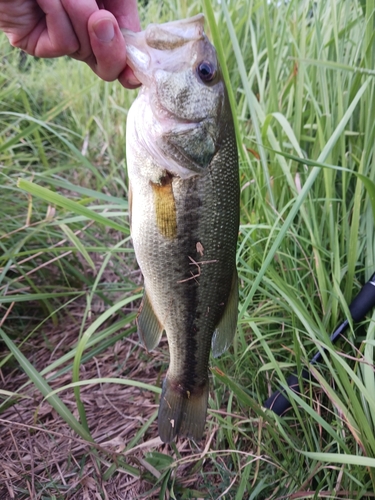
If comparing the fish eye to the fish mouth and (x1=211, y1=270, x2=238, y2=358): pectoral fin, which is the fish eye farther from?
(x1=211, y1=270, x2=238, y2=358): pectoral fin

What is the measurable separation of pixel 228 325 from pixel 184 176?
1.58 ft

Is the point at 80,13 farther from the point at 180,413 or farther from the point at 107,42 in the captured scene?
the point at 180,413

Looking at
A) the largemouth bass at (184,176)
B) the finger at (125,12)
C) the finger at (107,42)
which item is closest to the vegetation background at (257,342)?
the largemouth bass at (184,176)

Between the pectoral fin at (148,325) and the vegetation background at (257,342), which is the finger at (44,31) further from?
the pectoral fin at (148,325)

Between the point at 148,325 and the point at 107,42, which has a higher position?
the point at 107,42

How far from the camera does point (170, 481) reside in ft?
4.69

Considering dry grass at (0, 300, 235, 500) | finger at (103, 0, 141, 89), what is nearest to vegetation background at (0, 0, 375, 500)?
dry grass at (0, 300, 235, 500)

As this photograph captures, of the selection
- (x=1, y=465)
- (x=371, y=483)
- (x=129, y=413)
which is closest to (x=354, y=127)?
(x=371, y=483)

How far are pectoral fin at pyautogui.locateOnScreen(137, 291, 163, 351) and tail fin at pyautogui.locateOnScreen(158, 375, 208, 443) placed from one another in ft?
0.52

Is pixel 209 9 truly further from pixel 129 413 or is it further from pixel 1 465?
pixel 1 465

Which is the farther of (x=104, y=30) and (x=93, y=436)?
(x=93, y=436)

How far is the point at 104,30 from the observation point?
119 cm

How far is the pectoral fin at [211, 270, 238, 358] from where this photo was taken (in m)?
1.25

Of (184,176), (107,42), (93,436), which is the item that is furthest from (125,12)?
(93,436)
